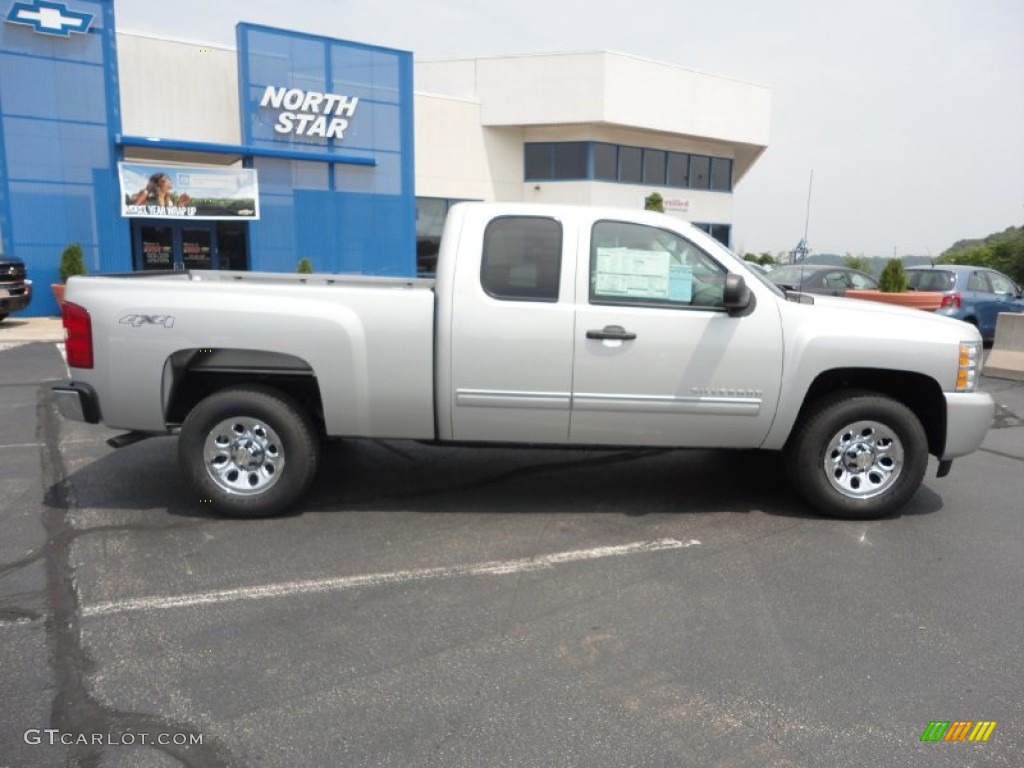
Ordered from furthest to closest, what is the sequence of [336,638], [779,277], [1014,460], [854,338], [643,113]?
[643,113] < [779,277] < [1014,460] < [854,338] < [336,638]

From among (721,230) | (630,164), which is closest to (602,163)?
(630,164)

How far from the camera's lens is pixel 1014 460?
279 inches

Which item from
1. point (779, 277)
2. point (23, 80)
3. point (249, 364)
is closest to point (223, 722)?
point (249, 364)

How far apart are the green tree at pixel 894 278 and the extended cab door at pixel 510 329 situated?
10769 millimetres

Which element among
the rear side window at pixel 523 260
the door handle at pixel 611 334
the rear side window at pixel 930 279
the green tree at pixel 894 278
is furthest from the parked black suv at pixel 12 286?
the rear side window at pixel 930 279

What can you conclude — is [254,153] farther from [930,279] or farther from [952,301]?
[952,301]

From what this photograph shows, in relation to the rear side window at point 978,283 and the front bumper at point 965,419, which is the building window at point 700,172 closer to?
the rear side window at point 978,283

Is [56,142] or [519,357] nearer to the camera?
[519,357]

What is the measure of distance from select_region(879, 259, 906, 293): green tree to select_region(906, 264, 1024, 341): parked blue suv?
2.28ft

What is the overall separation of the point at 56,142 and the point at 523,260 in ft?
58.2

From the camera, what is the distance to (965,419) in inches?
200

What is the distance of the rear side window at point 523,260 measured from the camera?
16.1 feet

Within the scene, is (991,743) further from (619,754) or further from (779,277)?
(779,277)

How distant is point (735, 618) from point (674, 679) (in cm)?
67
